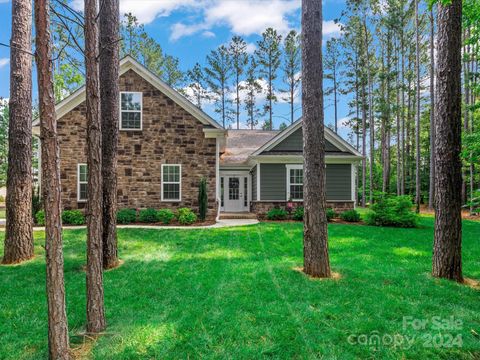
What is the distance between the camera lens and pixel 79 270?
5.08 m

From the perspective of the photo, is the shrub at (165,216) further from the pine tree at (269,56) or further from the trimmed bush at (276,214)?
the pine tree at (269,56)

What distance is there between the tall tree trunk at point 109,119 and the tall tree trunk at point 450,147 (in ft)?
18.7

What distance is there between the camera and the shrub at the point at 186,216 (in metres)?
10.8

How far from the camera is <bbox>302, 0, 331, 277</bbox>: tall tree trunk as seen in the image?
4.62 meters

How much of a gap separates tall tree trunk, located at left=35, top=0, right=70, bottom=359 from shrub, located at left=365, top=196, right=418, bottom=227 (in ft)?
36.3

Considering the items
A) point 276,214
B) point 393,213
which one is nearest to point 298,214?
point 276,214

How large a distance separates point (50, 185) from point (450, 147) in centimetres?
550

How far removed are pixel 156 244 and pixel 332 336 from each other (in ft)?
18.6

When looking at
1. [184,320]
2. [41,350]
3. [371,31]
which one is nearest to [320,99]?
[184,320]

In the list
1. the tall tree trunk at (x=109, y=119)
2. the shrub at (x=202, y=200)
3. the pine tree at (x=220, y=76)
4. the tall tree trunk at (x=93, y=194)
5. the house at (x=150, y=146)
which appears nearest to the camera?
the tall tree trunk at (x=93, y=194)

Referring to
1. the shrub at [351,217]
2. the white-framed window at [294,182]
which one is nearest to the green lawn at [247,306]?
the shrub at [351,217]

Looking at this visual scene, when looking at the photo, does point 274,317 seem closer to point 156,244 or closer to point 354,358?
point 354,358

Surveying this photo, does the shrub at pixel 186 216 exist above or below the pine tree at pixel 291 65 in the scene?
below

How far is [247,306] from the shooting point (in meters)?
3.51
